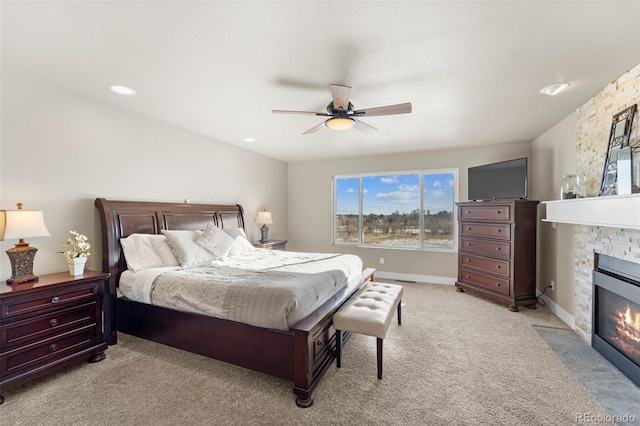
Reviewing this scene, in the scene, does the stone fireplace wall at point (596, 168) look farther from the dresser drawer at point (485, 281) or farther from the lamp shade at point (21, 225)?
the lamp shade at point (21, 225)

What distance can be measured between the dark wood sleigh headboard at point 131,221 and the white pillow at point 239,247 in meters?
0.55

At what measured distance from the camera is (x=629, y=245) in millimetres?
2367

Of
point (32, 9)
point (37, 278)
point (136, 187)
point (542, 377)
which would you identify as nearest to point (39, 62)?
point (32, 9)

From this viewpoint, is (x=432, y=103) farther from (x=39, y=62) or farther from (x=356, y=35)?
(x=39, y=62)

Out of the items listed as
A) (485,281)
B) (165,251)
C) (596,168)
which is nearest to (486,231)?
(485,281)

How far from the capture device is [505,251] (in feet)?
13.2

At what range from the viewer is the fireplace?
2275 millimetres

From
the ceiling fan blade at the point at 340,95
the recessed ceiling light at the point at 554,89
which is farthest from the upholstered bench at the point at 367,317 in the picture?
the recessed ceiling light at the point at 554,89

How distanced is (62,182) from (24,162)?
1.04ft

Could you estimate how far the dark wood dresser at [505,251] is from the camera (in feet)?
12.9

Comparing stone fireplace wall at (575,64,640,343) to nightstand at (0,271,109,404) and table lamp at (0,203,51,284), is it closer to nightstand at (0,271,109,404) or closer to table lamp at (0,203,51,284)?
nightstand at (0,271,109,404)

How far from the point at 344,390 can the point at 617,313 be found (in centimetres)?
258

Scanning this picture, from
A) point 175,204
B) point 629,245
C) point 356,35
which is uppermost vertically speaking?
point 356,35

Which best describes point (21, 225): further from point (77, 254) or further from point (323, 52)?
point (323, 52)
